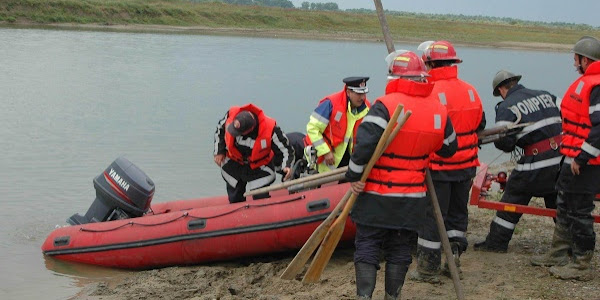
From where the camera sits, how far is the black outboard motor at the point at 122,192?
6.91 m

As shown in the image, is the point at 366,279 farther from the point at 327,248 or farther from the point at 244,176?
the point at 244,176

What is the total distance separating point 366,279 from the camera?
15.2 ft

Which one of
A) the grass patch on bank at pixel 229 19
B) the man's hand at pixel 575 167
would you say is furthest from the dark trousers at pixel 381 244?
the grass patch on bank at pixel 229 19

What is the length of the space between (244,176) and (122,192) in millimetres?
992

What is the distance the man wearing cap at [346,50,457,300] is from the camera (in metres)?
4.50

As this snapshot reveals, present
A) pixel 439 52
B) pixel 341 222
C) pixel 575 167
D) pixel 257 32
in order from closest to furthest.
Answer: pixel 341 222 < pixel 575 167 < pixel 439 52 < pixel 257 32

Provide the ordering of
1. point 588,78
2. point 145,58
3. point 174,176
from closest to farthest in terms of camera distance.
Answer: point 588,78 → point 174,176 → point 145,58

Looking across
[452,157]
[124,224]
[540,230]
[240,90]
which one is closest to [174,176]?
[124,224]

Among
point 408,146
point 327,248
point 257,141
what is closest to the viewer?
point 408,146

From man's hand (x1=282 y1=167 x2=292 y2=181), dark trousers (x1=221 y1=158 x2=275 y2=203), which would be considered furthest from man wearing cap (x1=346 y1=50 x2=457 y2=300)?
dark trousers (x1=221 y1=158 x2=275 y2=203)

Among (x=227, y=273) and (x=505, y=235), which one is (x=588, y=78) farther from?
(x=227, y=273)

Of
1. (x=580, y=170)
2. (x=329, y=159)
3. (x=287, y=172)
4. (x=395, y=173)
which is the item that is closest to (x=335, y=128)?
(x=329, y=159)

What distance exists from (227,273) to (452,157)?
1.95 meters

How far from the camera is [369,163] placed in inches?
176
